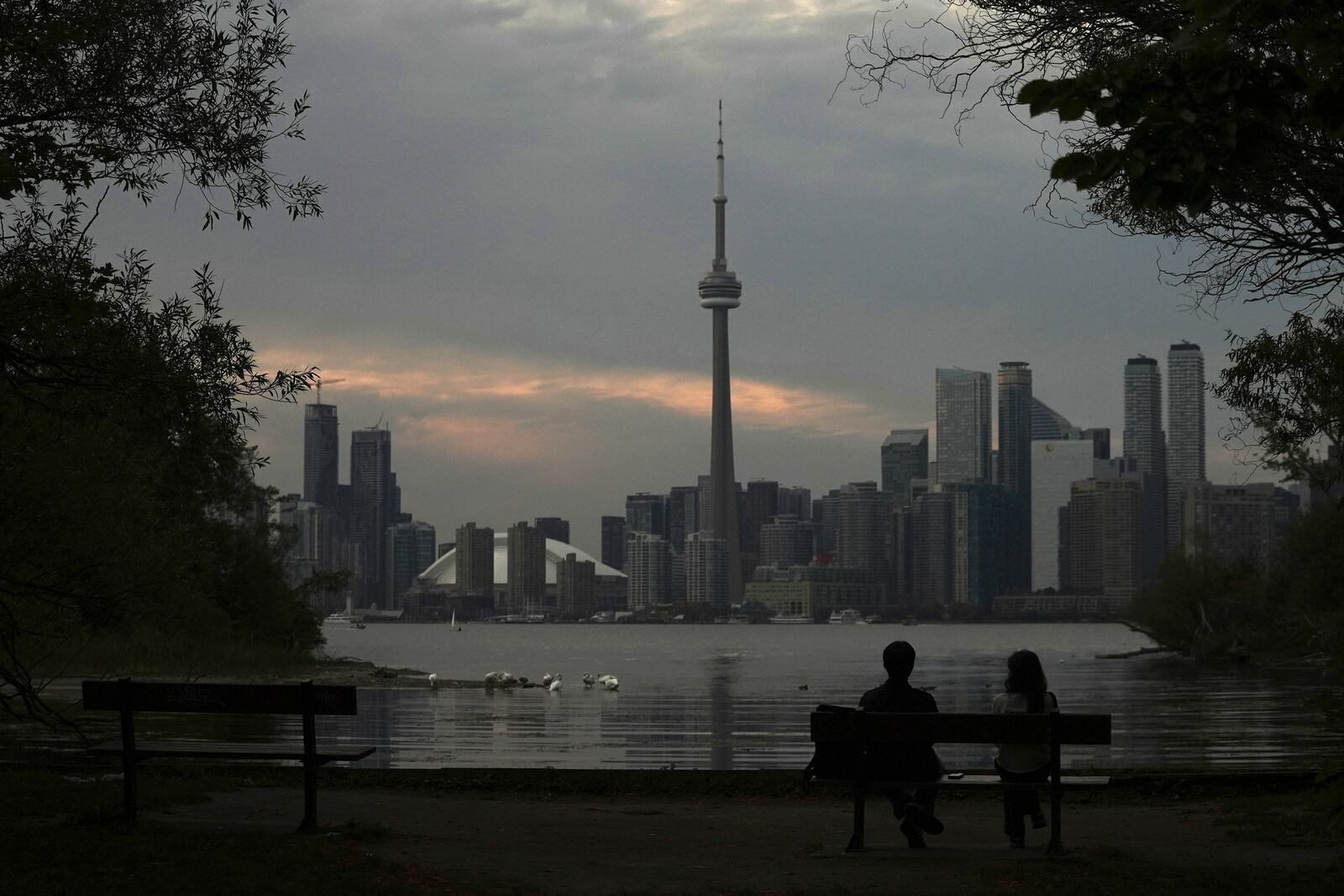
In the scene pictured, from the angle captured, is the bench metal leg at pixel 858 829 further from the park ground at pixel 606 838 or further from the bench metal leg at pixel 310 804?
the bench metal leg at pixel 310 804

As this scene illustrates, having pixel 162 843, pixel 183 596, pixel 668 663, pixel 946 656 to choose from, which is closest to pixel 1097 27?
pixel 162 843

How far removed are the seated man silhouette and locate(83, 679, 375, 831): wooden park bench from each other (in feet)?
10.5

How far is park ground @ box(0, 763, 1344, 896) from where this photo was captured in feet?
25.6

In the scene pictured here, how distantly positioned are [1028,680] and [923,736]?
122 cm

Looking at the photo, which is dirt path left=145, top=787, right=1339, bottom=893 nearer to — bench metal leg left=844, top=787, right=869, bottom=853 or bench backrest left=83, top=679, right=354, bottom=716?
bench metal leg left=844, top=787, right=869, bottom=853

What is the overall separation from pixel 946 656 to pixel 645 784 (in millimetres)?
82174

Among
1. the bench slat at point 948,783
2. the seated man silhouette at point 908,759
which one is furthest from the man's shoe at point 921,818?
the bench slat at point 948,783

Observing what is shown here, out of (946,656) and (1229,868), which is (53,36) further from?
(946,656)

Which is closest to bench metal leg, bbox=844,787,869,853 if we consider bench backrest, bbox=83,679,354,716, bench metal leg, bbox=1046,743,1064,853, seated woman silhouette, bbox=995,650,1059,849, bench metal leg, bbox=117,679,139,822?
seated woman silhouette, bbox=995,650,1059,849

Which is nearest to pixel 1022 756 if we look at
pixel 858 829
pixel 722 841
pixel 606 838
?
pixel 858 829

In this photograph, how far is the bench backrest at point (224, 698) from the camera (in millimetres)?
9484

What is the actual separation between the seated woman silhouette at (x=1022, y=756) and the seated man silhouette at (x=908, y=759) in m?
0.45

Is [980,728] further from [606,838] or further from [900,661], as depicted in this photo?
[606,838]

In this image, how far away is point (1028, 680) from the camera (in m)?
9.95
